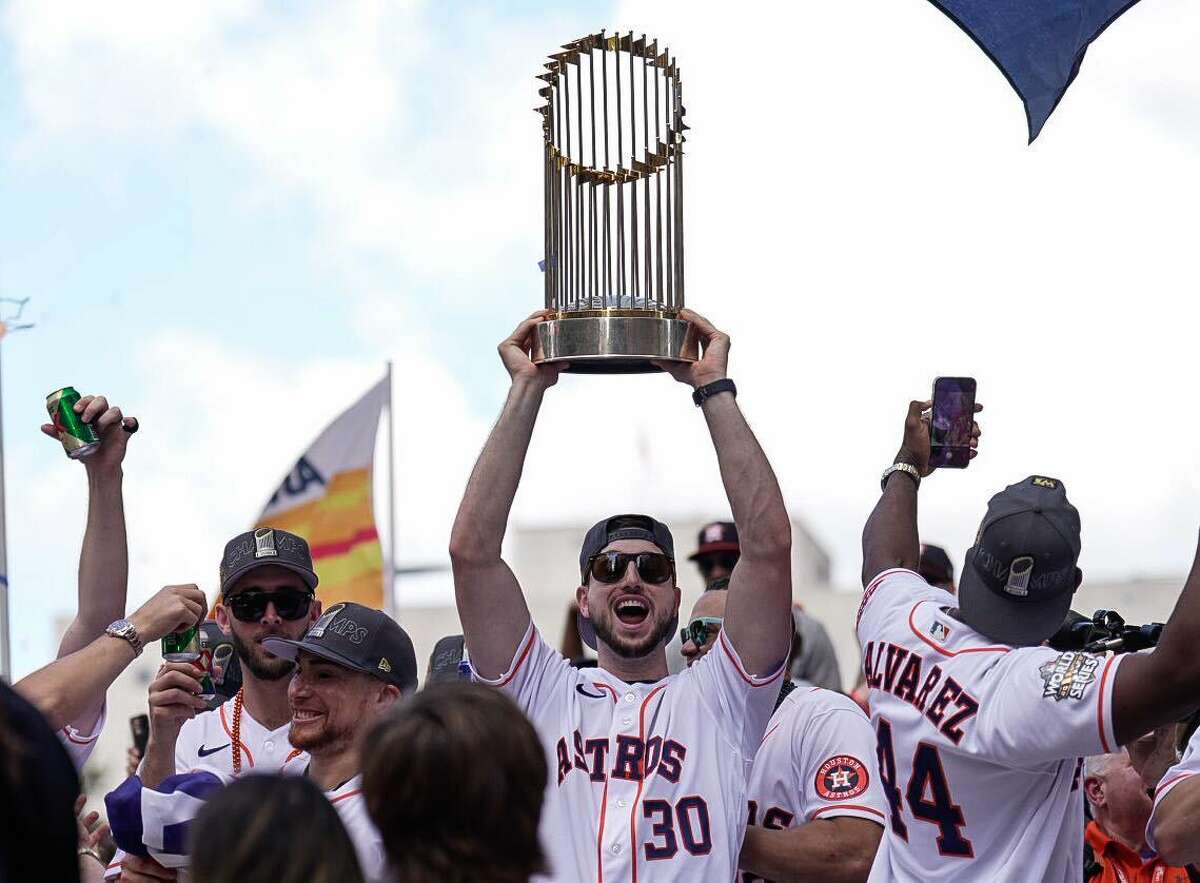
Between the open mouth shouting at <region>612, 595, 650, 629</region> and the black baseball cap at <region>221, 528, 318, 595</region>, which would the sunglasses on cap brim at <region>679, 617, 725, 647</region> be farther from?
the black baseball cap at <region>221, 528, 318, 595</region>

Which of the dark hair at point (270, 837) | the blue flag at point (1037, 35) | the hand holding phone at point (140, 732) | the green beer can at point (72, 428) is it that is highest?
the blue flag at point (1037, 35)

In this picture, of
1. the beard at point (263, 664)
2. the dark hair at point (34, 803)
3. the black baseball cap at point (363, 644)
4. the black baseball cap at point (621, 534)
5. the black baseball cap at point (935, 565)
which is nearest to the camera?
the dark hair at point (34, 803)

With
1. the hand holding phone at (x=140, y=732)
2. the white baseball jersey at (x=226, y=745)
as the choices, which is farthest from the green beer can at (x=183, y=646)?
the hand holding phone at (x=140, y=732)

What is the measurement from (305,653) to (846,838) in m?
1.79

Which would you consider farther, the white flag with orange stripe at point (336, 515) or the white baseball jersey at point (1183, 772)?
the white flag with orange stripe at point (336, 515)

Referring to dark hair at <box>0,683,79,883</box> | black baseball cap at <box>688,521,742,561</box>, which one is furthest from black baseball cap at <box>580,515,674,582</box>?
dark hair at <box>0,683,79,883</box>

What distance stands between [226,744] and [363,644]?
1.09 meters

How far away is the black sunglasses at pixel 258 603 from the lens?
671 centimetres

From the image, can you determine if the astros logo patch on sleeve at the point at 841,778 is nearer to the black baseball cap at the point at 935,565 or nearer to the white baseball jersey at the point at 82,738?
the black baseball cap at the point at 935,565

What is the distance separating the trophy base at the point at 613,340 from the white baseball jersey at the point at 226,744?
1767mm

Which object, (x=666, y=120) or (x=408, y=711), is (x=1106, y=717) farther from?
(x=666, y=120)

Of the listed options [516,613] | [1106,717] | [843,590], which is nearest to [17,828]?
[1106,717]

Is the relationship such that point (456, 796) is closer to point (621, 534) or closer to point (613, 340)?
point (613, 340)

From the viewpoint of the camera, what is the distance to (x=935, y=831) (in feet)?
15.6
